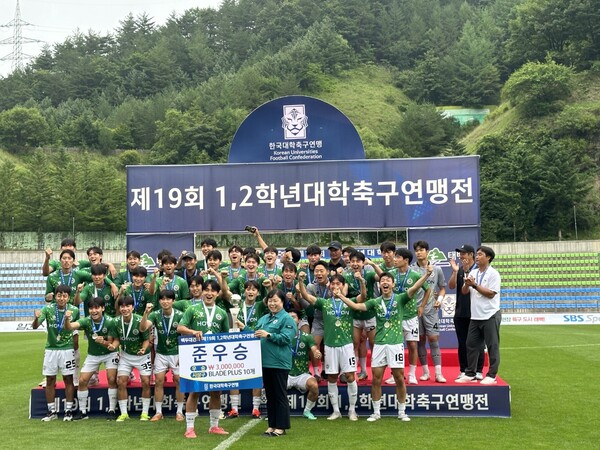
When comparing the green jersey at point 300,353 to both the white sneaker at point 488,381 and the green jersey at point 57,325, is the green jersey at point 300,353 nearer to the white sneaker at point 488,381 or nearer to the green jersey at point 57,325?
the white sneaker at point 488,381

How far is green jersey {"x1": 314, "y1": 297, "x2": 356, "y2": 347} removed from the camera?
343 inches

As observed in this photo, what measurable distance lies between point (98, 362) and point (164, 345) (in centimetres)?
89

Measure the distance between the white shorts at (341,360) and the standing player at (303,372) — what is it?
0.90 feet

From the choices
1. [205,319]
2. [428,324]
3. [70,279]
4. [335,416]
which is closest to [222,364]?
[205,319]

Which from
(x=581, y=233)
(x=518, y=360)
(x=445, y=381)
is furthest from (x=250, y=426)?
(x=581, y=233)

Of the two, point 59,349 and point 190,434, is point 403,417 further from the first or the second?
point 59,349

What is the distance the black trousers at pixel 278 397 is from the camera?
26.0ft

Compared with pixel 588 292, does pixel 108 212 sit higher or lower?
higher

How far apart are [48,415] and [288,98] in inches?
272

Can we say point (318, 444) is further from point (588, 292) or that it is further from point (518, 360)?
point (588, 292)

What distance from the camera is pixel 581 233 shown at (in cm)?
4369

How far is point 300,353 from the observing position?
29.2 feet

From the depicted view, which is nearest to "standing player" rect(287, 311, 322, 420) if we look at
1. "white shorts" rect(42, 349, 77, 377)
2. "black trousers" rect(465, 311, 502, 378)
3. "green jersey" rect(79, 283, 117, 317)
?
"black trousers" rect(465, 311, 502, 378)

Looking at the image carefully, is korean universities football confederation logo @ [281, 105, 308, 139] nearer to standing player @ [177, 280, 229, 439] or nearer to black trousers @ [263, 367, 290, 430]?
standing player @ [177, 280, 229, 439]
